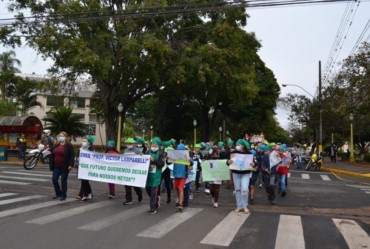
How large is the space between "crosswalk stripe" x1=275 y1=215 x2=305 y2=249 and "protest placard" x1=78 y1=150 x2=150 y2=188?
3599 millimetres

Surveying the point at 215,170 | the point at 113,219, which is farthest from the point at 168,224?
the point at 215,170

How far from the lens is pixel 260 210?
1110cm

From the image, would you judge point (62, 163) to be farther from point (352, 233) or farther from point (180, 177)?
point (352, 233)

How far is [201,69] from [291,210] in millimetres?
16490

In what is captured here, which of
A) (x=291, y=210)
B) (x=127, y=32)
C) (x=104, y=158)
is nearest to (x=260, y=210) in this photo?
(x=291, y=210)

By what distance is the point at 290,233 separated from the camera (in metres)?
8.26

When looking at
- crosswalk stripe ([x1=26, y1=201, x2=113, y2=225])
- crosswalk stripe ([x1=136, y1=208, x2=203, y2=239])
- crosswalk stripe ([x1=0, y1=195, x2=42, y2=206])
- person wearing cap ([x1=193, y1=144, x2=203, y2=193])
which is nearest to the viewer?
crosswalk stripe ([x1=136, y1=208, x2=203, y2=239])

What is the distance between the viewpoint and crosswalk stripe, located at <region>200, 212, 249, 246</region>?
24.7ft

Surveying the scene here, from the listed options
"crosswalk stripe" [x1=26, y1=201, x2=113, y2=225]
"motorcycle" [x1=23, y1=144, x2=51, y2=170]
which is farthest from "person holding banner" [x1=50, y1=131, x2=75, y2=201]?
"motorcycle" [x1=23, y1=144, x2=51, y2=170]

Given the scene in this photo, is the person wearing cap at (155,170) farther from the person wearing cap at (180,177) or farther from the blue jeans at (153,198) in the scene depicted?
the person wearing cap at (180,177)

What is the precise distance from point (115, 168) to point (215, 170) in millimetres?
2745

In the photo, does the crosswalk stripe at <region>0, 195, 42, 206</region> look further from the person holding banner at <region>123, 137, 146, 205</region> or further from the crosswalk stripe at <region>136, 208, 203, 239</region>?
the crosswalk stripe at <region>136, 208, 203, 239</region>

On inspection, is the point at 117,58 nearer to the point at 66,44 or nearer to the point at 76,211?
the point at 66,44

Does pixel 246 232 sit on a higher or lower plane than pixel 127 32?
lower
